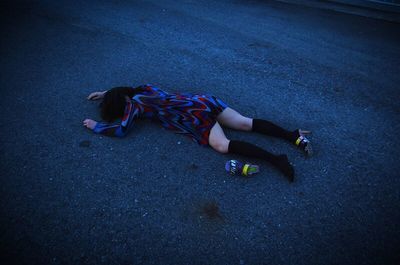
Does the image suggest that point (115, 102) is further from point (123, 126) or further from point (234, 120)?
point (234, 120)

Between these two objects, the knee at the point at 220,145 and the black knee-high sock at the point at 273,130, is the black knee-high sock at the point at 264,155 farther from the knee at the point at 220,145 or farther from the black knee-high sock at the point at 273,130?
the black knee-high sock at the point at 273,130

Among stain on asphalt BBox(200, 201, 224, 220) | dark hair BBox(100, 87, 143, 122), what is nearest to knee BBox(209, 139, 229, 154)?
stain on asphalt BBox(200, 201, 224, 220)

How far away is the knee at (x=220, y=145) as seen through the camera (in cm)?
277

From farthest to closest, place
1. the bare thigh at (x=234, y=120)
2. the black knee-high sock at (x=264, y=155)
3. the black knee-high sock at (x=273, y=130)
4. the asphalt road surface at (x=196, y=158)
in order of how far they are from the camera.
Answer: the bare thigh at (x=234, y=120) → the black knee-high sock at (x=273, y=130) → the black knee-high sock at (x=264, y=155) → the asphalt road surface at (x=196, y=158)

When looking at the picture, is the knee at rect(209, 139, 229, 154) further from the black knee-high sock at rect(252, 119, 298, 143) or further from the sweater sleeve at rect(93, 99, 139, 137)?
the sweater sleeve at rect(93, 99, 139, 137)

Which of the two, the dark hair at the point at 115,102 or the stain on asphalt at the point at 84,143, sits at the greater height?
the dark hair at the point at 115,102

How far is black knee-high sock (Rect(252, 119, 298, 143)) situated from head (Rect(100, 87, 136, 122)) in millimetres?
1572

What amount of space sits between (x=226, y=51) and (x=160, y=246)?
3.82m

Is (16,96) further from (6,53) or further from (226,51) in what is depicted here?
(226,51)

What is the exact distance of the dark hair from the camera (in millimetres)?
3047

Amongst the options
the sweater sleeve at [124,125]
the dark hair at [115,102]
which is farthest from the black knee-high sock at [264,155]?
the dark hair at [115,102]

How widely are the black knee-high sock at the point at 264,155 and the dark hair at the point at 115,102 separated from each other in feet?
4.51

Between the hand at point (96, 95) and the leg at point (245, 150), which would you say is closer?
the leg at point (245, 150)

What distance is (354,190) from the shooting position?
2521 millimetres
